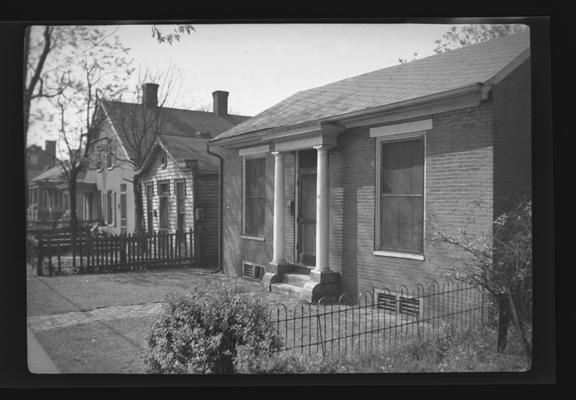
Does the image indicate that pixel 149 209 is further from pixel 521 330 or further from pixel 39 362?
pixel 521 330

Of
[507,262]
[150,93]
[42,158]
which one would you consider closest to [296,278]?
[150,93]

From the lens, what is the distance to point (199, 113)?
9.04m

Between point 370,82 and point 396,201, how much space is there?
2746mm

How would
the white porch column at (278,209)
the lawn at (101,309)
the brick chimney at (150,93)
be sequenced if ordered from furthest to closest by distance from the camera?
1. the white porch column at (278,209)
2. the brick chimney at (150,93)
3. the lawn at (101,309)

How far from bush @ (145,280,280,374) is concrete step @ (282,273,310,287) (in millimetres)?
4253

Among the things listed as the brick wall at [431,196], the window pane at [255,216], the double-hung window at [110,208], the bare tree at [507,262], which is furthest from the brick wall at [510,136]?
the double-hung window at [110,208]

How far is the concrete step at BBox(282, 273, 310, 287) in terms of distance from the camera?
9273 mm

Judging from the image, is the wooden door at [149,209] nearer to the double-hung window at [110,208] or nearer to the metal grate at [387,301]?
the double-hung window at [110,208]

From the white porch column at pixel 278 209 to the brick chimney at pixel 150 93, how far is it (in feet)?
8.90

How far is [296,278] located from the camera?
9438 mm

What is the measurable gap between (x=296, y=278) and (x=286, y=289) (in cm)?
30

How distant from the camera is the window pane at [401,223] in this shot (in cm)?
740

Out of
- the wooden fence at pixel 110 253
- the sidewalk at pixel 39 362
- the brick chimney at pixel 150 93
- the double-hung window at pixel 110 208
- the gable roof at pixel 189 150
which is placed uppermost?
the brick chimney at pixel 150 93

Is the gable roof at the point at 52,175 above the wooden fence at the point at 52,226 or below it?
above
